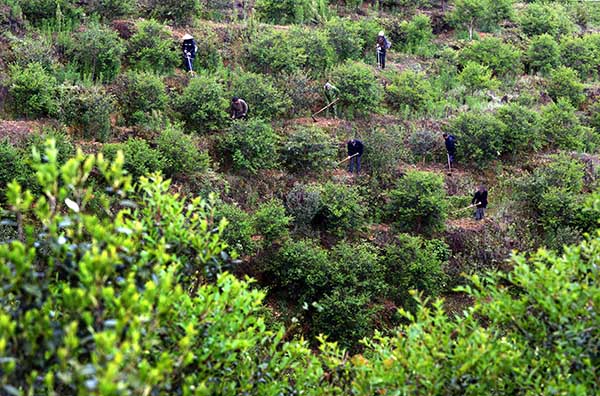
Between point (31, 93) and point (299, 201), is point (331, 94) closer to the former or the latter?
point (299, 201)

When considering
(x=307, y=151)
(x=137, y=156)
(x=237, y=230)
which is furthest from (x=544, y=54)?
(x=137, y=156)

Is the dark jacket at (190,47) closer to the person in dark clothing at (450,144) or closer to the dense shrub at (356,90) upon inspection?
the dense shrub at (356,90)

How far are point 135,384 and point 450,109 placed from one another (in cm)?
1666

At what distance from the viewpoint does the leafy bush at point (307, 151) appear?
47.1 feet

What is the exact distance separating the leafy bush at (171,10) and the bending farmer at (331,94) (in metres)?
5.05

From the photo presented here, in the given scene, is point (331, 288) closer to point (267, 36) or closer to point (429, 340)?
point (429, 340)

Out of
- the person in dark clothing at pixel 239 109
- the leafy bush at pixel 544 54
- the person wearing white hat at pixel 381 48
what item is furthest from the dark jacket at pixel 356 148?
the leafy bush at pixel 544 54

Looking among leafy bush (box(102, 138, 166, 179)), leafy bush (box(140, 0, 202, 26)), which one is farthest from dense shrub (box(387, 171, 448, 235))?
leafy bush (box(140, 0, 202, 26))

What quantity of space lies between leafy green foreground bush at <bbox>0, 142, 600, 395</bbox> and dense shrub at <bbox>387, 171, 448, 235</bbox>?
7.99 metres

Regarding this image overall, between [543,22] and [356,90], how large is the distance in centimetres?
1170

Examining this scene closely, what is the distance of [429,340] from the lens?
4.96 meters

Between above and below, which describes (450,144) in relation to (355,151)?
below

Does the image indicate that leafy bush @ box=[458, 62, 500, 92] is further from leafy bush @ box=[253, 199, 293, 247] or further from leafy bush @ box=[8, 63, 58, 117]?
leafy bush @ box=[8, 63, 58, 117]

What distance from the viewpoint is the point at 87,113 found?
12.8m
